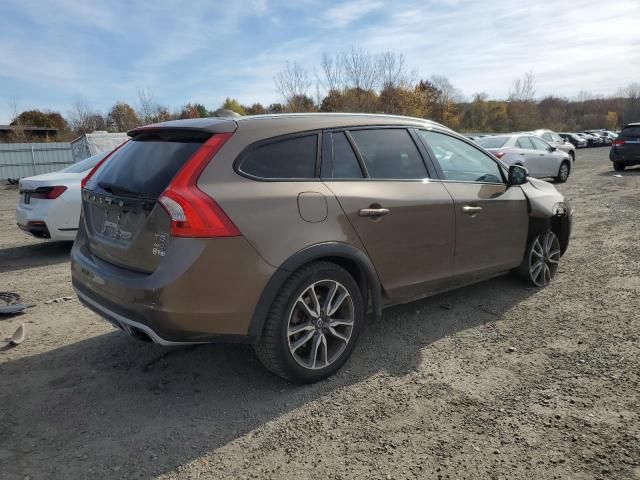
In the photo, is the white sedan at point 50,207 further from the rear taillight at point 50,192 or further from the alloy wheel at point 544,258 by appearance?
the alloy wheel at point 544,258

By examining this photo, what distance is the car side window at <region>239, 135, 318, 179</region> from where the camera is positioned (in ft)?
9.93

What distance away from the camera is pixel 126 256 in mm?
2988

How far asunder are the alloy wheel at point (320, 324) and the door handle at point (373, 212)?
0.51 metres

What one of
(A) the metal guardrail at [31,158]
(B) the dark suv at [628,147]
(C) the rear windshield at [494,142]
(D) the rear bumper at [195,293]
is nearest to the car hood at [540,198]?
(D) the rear bumper at [195,293]

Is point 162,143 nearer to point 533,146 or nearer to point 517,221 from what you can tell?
point 517,221

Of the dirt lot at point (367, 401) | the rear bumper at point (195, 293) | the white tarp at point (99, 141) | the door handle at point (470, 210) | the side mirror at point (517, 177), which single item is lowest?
the dirt lot at point (367, 401)

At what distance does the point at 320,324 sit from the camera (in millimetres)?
3250

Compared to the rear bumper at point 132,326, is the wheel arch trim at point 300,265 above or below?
above

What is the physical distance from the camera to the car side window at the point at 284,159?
9.93ft

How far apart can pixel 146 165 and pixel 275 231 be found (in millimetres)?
964

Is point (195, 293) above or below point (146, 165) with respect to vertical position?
below

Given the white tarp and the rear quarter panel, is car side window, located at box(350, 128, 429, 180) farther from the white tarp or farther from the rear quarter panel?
the white tarp

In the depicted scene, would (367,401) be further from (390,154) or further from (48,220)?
(48,220)

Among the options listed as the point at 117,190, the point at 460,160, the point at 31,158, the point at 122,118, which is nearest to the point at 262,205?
the point at 117,190
